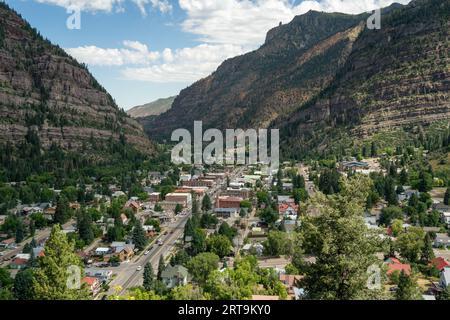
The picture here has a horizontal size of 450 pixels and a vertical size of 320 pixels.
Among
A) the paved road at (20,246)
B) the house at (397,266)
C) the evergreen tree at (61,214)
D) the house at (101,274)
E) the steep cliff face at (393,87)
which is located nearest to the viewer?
the house at (397,266)

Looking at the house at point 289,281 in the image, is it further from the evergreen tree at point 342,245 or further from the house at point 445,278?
the evergreen tree at point 342,245

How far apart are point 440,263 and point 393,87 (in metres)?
126

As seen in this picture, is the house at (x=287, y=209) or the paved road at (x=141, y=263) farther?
the house at (x=287, y=209)

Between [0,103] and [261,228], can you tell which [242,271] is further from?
[0,103]

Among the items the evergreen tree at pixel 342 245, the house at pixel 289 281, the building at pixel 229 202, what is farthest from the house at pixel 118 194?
the evergreen tree at pixel 342 245

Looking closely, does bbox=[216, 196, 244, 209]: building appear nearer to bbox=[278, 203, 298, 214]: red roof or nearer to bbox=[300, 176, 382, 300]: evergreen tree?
bbox=[278, 203, 298, 214]: red roof

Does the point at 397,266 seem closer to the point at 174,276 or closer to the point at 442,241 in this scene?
the point at 442,241

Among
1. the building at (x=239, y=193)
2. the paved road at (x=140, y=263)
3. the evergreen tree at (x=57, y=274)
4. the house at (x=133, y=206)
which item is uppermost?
the evergreen tree at (x=57, y=274)

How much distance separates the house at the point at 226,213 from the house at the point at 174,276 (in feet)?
125

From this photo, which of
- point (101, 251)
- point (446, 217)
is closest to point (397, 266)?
point (446, 217)

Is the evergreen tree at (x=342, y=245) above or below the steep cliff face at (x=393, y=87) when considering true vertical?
below

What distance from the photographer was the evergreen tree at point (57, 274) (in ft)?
75.6

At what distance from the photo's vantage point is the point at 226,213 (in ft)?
291
